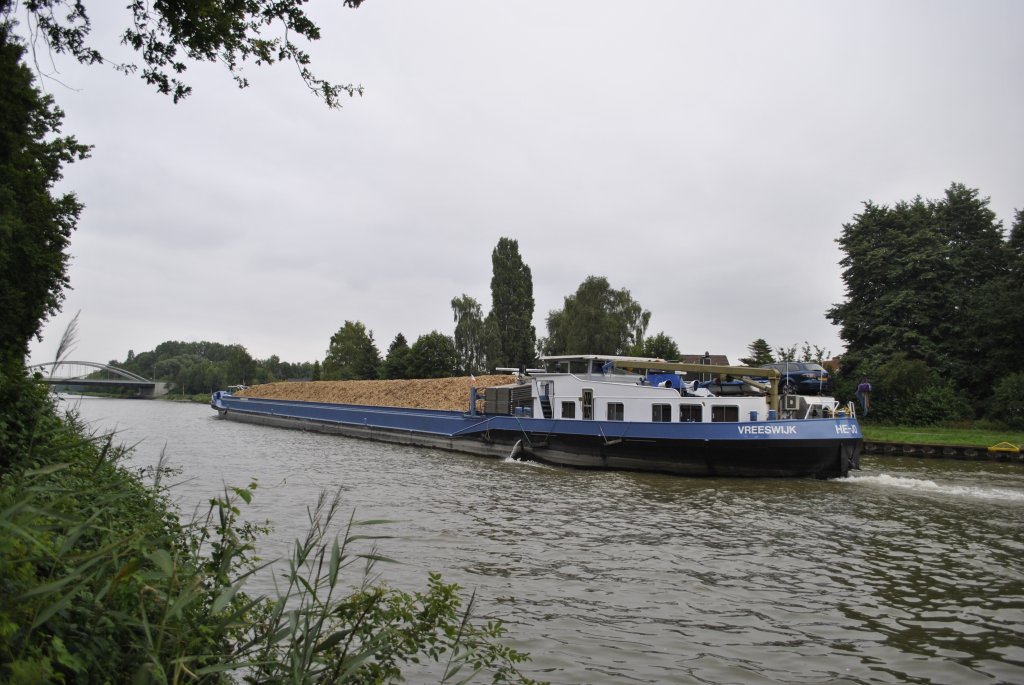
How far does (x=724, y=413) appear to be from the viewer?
70.3 ft

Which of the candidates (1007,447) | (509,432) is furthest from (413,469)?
(1007,447)

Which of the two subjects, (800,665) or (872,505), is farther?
(872,505)

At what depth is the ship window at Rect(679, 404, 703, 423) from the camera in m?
21.6

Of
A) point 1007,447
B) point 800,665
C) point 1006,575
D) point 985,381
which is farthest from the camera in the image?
point 985,381

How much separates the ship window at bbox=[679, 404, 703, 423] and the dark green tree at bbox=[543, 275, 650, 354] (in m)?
34.2

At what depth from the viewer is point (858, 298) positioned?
42500mm

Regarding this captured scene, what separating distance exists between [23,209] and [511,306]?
52.6 meters

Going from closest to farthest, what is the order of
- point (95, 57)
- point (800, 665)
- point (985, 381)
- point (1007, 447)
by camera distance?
point (800, 665), point (95, 57), point (1007, 447), point (985, 381)

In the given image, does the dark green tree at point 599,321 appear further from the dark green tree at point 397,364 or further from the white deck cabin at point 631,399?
→ the white deck cabin at point 631,399

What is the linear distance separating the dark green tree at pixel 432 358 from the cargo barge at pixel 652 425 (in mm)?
28255

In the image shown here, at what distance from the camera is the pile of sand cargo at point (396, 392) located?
37.9 m

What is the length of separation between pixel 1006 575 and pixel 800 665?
5.22m

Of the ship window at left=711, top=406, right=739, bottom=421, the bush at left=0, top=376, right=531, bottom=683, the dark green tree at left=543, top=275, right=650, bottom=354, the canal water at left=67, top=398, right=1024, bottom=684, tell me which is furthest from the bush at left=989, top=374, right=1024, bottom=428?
the bush at left=0, top=376, right=531, bottom=683

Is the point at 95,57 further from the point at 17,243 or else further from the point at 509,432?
the point at 509,432
